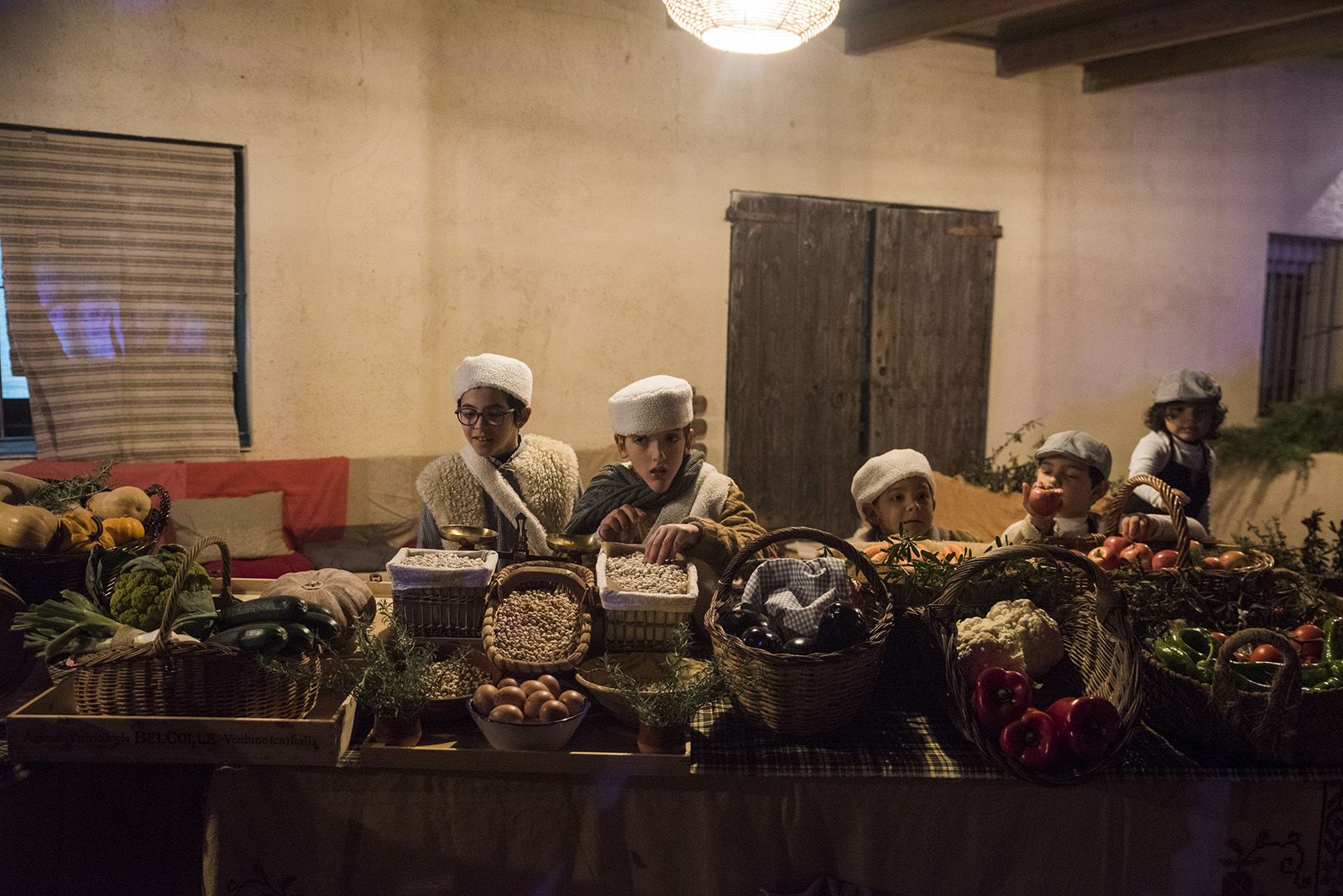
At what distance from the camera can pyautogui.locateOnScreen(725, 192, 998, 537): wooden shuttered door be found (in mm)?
6941

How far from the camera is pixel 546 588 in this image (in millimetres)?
2740

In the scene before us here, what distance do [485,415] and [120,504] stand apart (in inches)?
47.9

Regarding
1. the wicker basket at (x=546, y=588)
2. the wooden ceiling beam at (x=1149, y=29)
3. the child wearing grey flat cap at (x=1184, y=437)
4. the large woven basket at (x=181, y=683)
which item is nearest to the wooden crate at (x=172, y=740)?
the large woven basket at (x=181, y=683)

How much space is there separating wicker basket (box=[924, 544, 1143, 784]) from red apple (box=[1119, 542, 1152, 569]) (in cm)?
35

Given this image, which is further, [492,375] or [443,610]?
[492,375]

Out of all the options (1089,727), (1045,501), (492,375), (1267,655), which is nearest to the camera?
(1089,727)

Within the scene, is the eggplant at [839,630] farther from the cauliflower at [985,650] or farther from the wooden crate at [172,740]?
the wooden crate at [172,740]

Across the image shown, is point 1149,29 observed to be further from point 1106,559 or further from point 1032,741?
point 1032,741

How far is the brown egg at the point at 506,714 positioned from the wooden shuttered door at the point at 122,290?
4.26 metres

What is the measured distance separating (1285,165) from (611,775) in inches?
349

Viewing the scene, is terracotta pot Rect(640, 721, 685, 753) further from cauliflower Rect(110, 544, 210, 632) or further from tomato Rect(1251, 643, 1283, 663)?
tomato Rect(1251, 643, 1283, 663)

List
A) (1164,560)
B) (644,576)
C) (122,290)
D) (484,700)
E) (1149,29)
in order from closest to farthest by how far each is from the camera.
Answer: (484,700)
(644,576)
(1164,560)
(122,290)
(1149,29)

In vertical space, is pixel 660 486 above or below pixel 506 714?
above

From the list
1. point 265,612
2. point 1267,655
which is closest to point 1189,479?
point 1267,655
